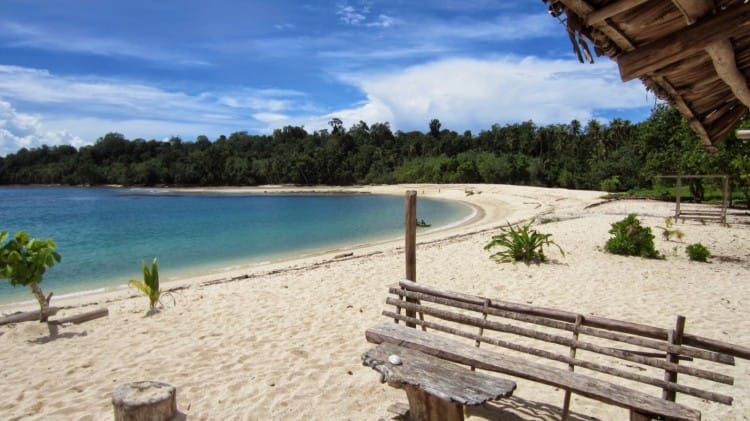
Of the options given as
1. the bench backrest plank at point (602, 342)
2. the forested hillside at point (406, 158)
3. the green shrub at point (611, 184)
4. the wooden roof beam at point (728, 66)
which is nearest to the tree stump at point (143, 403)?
the bench backrest plank at point (602, 342)

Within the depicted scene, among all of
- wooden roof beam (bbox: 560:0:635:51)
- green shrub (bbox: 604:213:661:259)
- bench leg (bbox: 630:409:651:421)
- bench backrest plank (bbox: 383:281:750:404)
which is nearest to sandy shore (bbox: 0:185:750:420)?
green shrub (bbox: 604:213:661:259)

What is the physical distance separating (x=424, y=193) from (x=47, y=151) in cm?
13318

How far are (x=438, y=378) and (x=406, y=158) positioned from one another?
250 ft

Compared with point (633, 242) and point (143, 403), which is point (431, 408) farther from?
Answer: point (633, 242)

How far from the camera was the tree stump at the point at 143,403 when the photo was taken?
312cm

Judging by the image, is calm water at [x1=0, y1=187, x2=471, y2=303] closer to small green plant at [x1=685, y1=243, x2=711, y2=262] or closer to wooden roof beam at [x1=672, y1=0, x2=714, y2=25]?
small green plant at [x1=685, y1=243, x2=711, y2=262]

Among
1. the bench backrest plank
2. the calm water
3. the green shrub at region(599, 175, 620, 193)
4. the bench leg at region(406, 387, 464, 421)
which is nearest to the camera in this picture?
the bench leg at region(406, 387, 464, 421)

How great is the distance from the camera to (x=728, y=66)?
2348 mm

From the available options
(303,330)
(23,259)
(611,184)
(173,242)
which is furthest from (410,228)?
(611,184)

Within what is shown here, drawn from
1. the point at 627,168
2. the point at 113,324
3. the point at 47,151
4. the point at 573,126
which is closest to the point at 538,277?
the point at 113,324

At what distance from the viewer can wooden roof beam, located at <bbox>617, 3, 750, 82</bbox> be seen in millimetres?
1957

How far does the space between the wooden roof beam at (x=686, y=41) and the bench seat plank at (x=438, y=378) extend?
217 cm

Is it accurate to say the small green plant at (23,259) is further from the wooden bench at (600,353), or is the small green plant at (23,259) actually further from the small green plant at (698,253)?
the small green plant at (698,253)

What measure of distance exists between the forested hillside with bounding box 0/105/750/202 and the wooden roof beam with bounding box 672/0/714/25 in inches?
656
